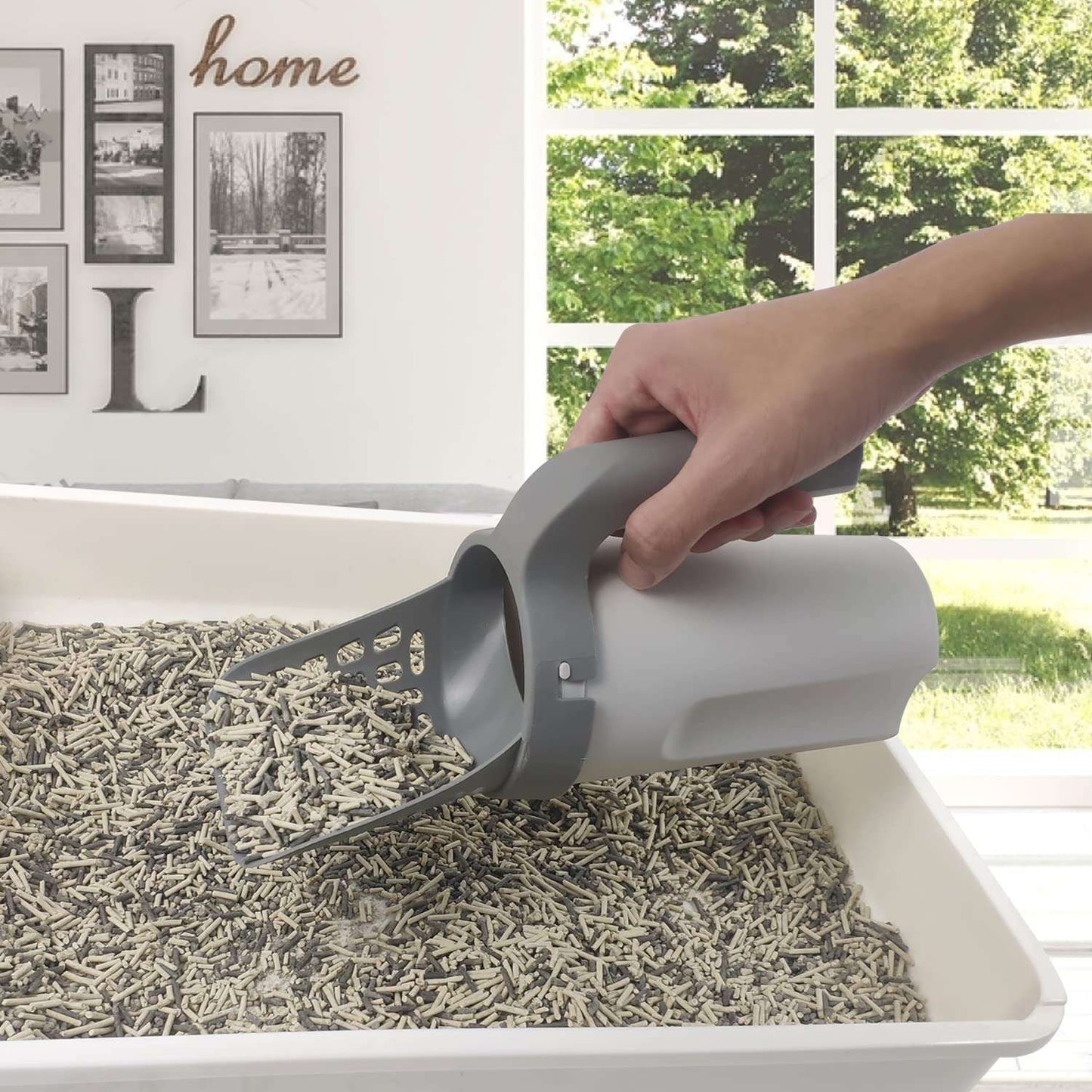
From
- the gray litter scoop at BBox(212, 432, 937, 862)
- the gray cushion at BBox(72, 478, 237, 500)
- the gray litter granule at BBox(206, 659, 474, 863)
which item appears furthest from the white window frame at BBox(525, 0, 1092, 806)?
the gray litter scoop at BBox(212, 432, 937, 862)

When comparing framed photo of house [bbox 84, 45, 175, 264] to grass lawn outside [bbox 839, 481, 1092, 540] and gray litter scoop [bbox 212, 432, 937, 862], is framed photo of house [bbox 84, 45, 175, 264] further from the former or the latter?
gray litter scoop [bbox 212, 432, 937, 862]

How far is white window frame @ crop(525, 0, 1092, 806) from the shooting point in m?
2.93

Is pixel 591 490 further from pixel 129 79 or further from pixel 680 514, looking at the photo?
pixel 129 79

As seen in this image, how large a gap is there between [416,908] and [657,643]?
25 cm

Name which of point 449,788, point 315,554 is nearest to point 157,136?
point 315,554

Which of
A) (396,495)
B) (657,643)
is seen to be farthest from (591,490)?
(396,495)

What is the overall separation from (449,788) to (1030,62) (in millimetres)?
3115

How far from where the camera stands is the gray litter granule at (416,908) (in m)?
0.66

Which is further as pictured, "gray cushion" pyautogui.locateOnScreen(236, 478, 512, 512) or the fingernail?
"gray cushion" pyautogui.locateOnScreen(236, 478, 512, 512)

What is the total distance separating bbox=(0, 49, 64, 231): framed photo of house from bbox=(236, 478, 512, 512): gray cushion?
94 cm

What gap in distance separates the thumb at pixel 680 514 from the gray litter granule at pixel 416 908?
0.88 feet

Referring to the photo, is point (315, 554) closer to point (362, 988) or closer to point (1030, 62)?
point (362, 988)

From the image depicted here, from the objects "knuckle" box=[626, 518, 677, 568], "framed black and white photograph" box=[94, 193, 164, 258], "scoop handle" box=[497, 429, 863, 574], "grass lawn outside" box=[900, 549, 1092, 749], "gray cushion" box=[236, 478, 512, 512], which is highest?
"framed black and white photograph" box=[94, 193, 164, 258]

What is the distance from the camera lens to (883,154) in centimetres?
300
